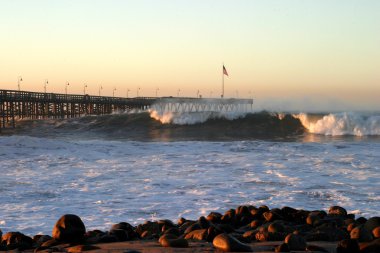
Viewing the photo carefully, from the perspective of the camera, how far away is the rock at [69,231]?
6.46 m

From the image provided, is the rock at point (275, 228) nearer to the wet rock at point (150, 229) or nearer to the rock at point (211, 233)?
the rock at point (211, 233)

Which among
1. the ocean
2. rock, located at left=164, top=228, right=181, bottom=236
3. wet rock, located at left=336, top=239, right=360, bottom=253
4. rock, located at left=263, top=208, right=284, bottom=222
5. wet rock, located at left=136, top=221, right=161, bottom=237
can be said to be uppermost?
wet rock, located at left=336, top=239, right=360, bottom=253

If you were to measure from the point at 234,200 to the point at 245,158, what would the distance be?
8593 millimetres

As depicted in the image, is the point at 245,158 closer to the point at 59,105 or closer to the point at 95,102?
the point at 59,105

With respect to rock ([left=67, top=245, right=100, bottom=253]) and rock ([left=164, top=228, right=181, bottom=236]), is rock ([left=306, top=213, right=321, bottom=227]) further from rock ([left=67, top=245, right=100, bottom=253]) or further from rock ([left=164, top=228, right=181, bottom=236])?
rock ([left=67, top=245, right=100, bottom=253])

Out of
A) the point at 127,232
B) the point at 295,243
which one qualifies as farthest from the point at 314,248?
the point at 127,232

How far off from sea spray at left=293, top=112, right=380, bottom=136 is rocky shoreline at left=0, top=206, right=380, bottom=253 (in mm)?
32759

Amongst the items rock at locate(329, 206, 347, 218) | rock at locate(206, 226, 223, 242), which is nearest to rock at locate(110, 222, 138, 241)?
rock at locate(206, 226, 223, 242)

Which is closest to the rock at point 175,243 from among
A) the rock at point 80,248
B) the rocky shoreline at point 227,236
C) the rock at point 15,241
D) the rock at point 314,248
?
the rocky shoreline at point 227,236

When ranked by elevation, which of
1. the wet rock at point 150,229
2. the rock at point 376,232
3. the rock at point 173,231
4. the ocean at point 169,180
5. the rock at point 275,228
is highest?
the rock at point 376,232

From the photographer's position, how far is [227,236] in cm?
550

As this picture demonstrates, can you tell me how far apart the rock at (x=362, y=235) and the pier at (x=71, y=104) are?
159 ft

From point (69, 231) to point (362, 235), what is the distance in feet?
10.4

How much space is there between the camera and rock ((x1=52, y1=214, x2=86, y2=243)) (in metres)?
6.46
